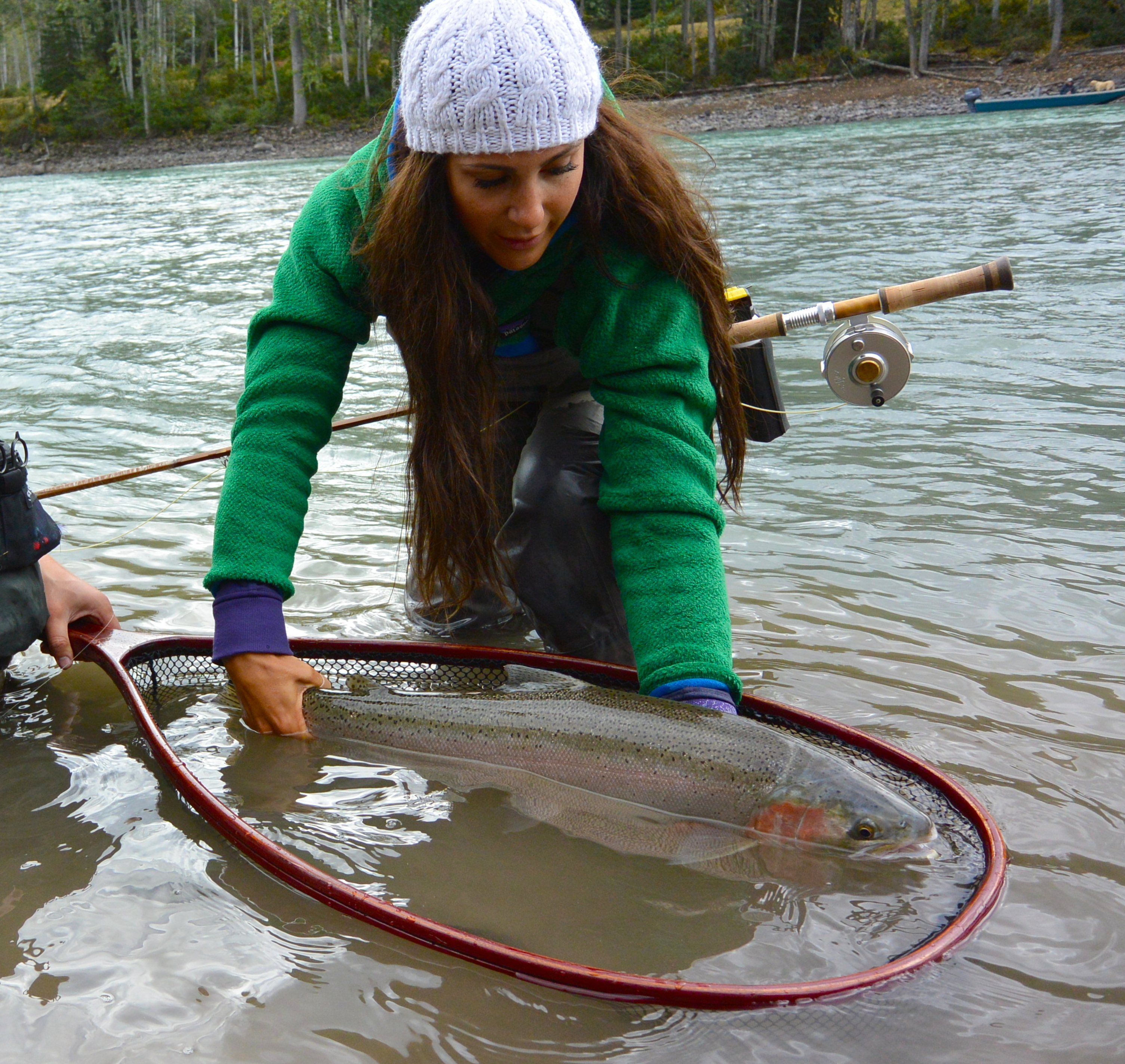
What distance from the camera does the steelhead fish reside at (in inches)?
86.1

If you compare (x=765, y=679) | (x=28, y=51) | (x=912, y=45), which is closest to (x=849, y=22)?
(x=912, y=45)

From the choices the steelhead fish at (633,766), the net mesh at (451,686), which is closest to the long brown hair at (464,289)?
the net mesh at (451,686)

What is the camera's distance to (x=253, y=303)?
11.1 metres

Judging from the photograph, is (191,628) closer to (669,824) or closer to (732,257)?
(669,824)

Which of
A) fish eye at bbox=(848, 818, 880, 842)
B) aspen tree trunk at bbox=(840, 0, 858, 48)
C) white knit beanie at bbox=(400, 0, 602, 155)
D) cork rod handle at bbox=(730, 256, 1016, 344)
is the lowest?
fish eye at bbox=(848, 818, 880, 842)

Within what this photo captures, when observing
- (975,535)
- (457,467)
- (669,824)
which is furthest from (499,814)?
(975,535)

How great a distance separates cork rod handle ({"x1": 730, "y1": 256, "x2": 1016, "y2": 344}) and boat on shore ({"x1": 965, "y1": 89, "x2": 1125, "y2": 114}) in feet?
113

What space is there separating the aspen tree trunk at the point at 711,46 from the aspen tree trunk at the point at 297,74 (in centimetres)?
2006

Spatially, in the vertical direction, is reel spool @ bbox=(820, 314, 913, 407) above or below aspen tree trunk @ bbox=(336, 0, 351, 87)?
below

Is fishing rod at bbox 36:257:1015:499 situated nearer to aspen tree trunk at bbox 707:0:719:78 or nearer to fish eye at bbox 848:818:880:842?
fish eye at bbox 848:818:880:842

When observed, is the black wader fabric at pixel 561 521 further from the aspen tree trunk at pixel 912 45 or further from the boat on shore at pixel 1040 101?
the aspen tree trunk at pixel 912 45

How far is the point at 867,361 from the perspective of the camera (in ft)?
10.9

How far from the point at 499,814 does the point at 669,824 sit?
395mm

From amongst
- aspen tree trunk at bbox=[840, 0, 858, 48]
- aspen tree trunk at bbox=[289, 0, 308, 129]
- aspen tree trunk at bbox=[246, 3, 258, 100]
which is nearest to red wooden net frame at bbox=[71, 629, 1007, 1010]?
aspen tree trunk at bbox=[289, 0, 308, 129]
